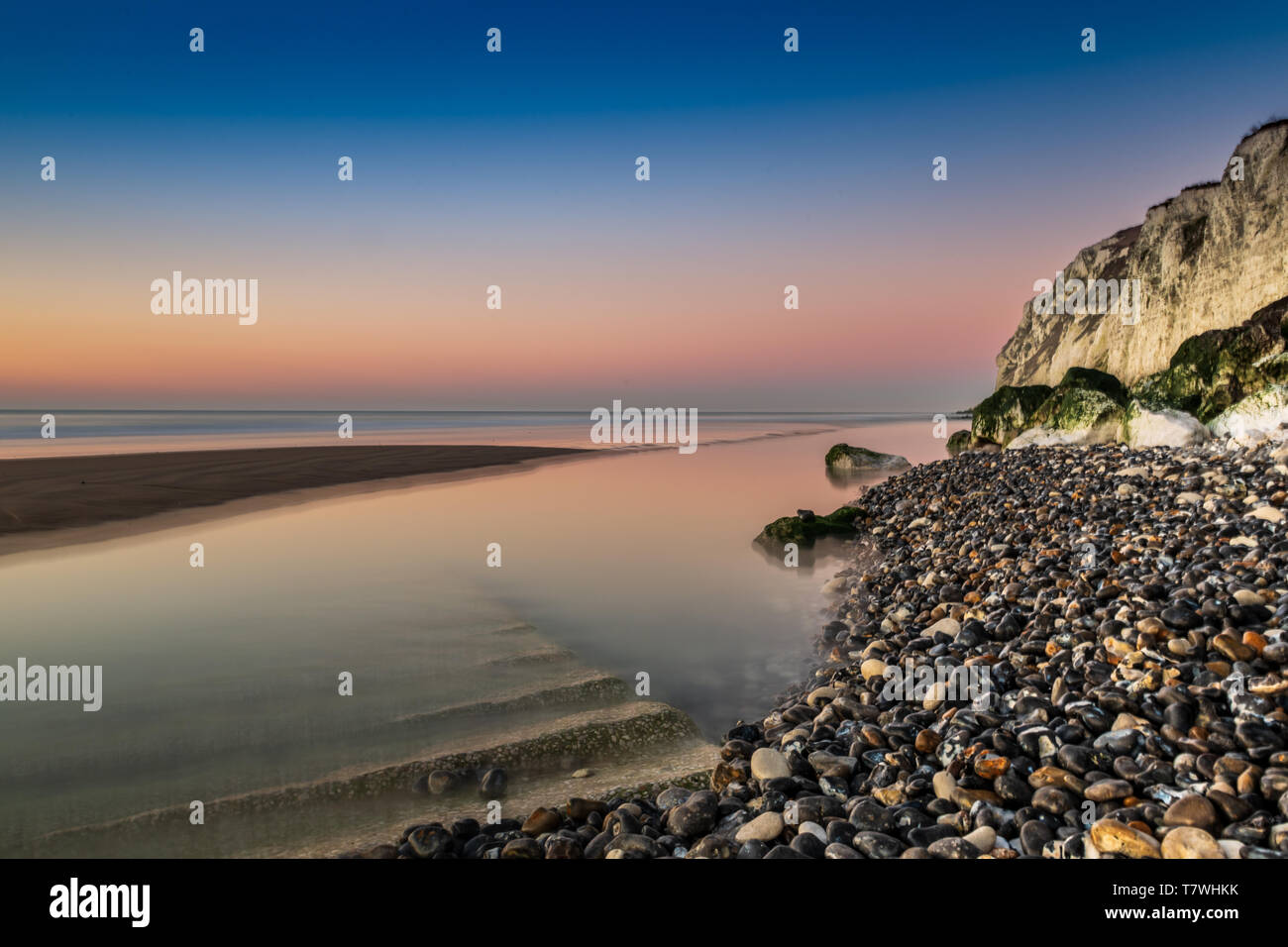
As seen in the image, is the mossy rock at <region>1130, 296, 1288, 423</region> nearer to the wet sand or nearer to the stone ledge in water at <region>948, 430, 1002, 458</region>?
the stone ledge in water at <region>948, 430, 1002, 458</region>

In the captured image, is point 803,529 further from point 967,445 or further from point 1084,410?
point 967,445

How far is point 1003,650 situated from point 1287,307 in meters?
19.4

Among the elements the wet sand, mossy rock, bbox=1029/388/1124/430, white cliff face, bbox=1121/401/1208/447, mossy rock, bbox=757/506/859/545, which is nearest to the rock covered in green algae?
mossy rock, bbox=1029/388/1124/430

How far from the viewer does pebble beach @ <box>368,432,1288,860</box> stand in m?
3.23

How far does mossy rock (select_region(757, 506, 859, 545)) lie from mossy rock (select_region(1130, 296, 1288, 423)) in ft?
31.3

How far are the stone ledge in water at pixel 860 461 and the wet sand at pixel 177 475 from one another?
12589 mm

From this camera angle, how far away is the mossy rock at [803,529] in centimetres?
1288

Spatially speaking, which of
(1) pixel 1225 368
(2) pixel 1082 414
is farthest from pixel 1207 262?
(2) pixel 1082 414

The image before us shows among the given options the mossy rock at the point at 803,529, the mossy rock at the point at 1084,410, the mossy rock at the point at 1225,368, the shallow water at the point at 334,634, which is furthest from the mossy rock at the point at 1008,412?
the shallow water at the point at 334,634

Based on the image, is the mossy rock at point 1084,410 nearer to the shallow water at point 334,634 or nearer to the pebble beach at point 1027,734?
the shallow water at point 334,634

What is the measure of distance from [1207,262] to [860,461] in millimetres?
14537

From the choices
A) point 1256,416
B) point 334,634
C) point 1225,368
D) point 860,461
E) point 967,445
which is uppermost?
point 1225,368

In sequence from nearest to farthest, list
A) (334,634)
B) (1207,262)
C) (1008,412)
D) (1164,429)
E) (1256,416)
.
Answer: (334,634)
(1256,416)
(1164,429)
(1207,262)
(1008,412)

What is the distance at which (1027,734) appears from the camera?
397cm
